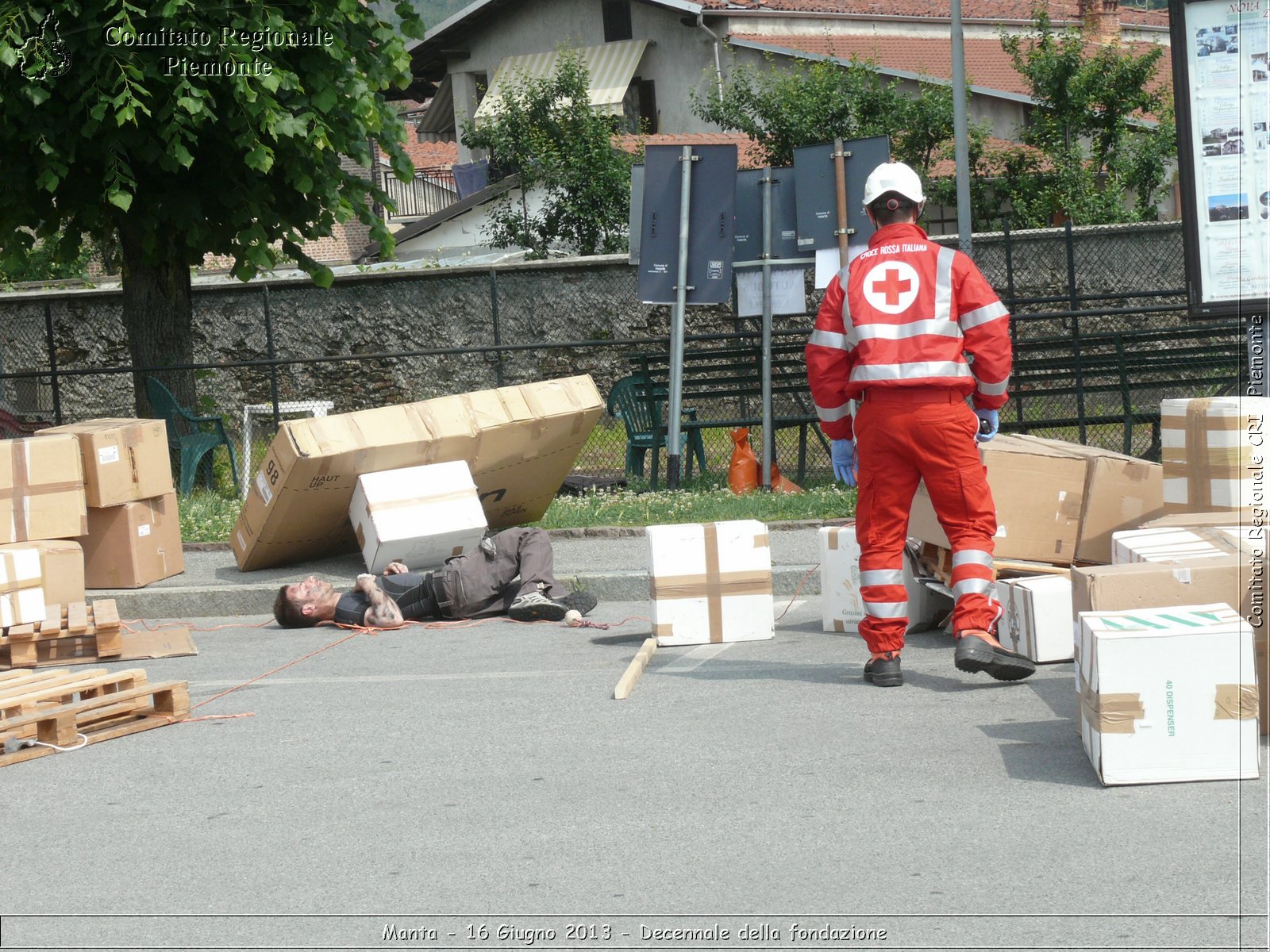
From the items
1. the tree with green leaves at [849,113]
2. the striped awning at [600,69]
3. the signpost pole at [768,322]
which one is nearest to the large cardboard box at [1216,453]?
the signpost pole at [768,322]

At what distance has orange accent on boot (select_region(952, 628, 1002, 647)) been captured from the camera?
19.4 feet

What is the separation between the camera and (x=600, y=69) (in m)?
34.1

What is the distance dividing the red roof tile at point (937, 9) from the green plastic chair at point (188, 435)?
22161mm

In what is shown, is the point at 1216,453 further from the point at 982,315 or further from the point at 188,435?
the point at 188,435

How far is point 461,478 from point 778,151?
17833 millimetres

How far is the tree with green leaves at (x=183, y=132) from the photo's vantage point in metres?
11.9

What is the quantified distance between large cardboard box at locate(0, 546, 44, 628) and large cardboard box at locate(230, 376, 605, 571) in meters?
1.72

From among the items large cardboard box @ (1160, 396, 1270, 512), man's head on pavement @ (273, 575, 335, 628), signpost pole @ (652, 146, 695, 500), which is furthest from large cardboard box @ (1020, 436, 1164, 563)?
signpost pole @ (652, 146, 695, 500)

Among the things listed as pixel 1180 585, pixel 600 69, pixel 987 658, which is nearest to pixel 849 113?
pixel 600 69

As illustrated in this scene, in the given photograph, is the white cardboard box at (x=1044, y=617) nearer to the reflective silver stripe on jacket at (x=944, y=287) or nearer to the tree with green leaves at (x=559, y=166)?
the reflective silver stripe on jacket at (x=944, y=287)

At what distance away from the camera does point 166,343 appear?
14180 millimetres

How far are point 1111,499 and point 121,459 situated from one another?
6362mm

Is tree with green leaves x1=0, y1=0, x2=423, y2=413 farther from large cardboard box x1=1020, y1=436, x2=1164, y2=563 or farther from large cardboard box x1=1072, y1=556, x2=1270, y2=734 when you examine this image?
large cardboard box x1=1072, y1=556, x2=1270, y2=734

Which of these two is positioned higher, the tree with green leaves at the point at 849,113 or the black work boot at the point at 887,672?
the tree with green leaves at the point at 849,113
